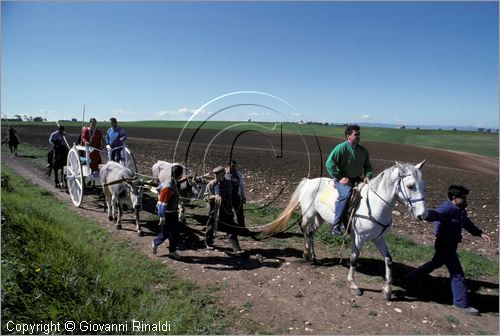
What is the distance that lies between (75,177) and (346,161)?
9.98 m

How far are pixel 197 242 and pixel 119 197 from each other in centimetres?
291

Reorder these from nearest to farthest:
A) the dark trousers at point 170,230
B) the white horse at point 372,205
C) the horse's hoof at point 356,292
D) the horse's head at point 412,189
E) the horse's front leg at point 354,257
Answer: the horse's head at point 412,189, the white horse at point 372,205, the horse's hoof at point 356,292, the horse's front leg at point 354,257, the dark trousers at point 170,230

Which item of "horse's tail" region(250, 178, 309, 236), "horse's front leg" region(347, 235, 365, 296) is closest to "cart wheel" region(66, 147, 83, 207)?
"horse's tail" region(250, 178, 309, 236)

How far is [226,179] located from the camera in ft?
29.1

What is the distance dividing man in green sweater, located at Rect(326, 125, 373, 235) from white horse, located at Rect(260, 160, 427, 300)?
0.98ft

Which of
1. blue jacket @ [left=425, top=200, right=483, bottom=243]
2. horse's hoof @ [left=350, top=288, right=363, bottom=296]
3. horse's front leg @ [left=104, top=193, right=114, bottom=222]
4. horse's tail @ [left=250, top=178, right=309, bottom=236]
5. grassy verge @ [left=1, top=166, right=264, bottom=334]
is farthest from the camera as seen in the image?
horse's front leg @ [left=104, top=193, right=114, bottom=222]

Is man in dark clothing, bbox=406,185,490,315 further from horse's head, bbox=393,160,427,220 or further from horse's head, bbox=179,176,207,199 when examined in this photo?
horse's head, bbox=179,176,207,199

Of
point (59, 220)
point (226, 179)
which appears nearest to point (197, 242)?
point (226, 179)

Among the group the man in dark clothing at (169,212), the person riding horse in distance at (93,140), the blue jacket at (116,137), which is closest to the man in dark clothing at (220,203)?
the man in dark clothing at (169,212)

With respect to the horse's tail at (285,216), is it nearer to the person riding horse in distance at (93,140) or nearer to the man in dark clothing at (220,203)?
the man in dark clothing at (220,203)

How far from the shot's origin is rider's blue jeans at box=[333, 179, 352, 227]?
7.37 meters

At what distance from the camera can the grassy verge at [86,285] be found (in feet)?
17.1

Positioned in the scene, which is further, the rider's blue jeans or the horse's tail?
the horse's tail

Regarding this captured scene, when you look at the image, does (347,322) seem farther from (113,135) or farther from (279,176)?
(279,176)
